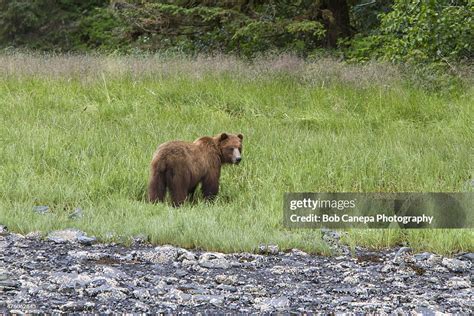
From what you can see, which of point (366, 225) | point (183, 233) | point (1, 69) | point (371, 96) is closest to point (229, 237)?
point (183, 233)

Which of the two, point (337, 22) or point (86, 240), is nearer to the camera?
point (86, 240)

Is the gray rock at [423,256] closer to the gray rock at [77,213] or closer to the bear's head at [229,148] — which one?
the bear's head at [229,148]

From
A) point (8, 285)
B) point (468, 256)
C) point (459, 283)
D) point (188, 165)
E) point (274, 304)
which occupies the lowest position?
point (468, 256)

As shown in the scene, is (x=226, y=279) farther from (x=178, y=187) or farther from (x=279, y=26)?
(x=279, y=26)

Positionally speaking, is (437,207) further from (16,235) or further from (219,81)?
(219,81)

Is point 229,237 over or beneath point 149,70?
beneath

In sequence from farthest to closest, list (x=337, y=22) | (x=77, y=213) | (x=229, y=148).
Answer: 1. (x=337, y=22)
2. (x=229, y=148)
3. (x=77, y=213)

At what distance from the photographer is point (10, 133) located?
33.8 ft

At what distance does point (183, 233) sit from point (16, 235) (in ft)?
4.83

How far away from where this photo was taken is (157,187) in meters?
8.09

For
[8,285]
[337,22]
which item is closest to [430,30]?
[337,22]

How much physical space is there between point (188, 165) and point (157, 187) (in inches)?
16.4
